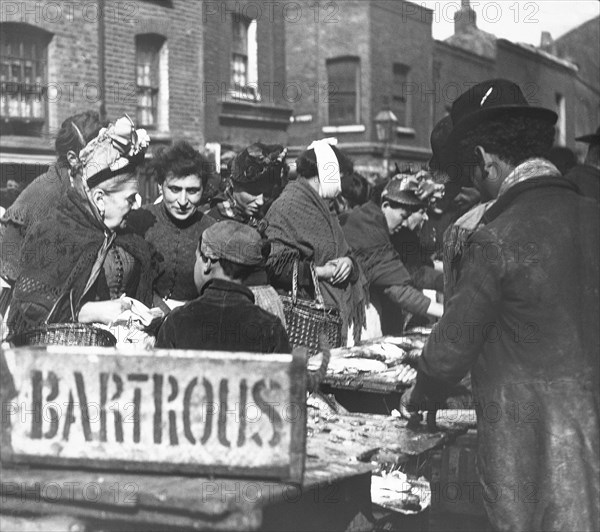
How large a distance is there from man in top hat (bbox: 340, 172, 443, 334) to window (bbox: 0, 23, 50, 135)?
31.0ft

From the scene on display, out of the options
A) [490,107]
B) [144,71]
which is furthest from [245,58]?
[490,107]

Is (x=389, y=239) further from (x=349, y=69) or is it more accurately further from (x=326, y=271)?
(x=349, y=69)

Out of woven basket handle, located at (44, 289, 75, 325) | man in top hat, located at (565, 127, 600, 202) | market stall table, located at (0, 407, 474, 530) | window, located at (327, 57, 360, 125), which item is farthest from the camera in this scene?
window, located at (327, 57, 360, 125)

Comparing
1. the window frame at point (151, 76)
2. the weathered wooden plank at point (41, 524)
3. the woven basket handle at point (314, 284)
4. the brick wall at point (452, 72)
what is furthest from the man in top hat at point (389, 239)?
the brick wall at point (452, 72)

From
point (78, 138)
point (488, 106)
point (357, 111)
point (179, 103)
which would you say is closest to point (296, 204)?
point (78, 138)

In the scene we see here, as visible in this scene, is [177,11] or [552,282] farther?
[177,11]

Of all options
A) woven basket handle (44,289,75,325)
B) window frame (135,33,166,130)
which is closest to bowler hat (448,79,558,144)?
woven basket handle (44,289,75,325)

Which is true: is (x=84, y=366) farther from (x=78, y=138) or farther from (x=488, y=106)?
(x=78, y=138)

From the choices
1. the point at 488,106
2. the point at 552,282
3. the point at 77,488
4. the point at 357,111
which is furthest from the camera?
the point at 357,111

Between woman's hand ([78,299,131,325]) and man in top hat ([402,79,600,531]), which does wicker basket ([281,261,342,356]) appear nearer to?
woman's hand ([78,299,131,325])

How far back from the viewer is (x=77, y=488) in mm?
2650

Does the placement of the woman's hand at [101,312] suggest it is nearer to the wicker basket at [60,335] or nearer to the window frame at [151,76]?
the wicker basket at [60,335]

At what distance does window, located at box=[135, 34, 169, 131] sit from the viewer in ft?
54.7

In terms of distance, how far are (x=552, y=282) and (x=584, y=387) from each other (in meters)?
0.37
